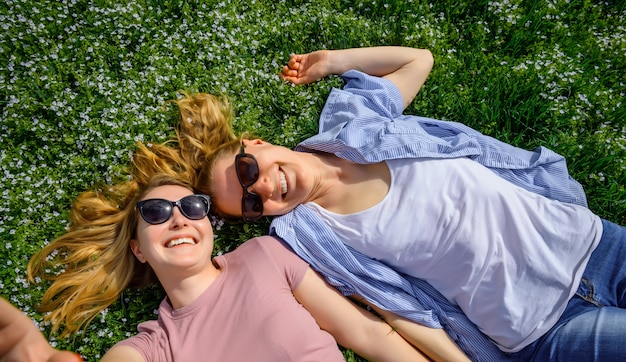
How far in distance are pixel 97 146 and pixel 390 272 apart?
257cm

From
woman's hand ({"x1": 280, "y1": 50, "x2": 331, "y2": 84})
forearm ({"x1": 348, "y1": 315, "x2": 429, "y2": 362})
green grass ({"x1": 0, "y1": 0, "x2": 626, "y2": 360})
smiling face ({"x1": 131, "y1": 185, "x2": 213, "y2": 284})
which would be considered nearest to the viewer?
smiling face ({"x1": 131, "y1": 185, "x2": 213, "y2": 284})

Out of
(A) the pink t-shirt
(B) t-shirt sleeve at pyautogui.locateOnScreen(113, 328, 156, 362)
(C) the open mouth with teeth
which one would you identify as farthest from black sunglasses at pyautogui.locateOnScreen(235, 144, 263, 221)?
(B) t-shirt sleeve at pyautogui.locateOnScreen(113, 328, 156, 362)

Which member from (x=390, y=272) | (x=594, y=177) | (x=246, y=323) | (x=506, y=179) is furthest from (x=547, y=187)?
(x=246, y=323)

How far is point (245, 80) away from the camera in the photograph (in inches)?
171

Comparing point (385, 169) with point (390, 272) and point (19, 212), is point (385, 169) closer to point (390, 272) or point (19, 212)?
point (390, 272)

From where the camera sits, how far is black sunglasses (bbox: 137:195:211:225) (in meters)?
3.21

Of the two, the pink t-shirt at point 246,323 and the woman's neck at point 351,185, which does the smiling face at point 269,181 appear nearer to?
the woman's neck at point 351,185

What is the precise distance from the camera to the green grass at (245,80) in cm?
401

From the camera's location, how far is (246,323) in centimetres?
316

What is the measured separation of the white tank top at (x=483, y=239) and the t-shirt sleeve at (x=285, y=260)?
36 centimetres

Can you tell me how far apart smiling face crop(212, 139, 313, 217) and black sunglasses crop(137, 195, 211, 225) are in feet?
0.79

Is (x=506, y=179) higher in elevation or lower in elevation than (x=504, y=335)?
higher

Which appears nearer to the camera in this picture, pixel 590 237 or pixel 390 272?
pixel 590 237

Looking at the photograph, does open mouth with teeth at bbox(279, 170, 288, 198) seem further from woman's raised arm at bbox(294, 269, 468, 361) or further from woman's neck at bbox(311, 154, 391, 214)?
woman's raised arm at bbox(294, 269, 468, 361)
